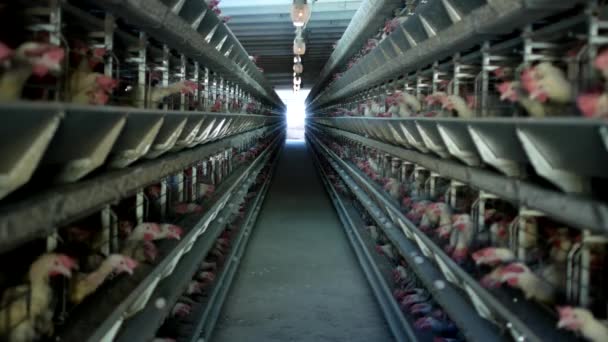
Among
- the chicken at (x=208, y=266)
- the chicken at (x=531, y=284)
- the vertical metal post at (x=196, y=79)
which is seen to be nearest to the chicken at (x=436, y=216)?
the chicken at (x=531, y=284)

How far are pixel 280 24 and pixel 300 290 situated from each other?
7026mm

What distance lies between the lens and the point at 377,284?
514 centimetres

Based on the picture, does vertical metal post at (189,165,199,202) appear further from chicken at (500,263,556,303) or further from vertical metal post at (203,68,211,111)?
chicken at (500,263,556,303)


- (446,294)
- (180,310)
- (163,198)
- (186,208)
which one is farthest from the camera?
(186,208)

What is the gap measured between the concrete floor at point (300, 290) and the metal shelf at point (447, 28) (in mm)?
2087

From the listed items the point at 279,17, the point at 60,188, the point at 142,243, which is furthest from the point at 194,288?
the point at 279,17

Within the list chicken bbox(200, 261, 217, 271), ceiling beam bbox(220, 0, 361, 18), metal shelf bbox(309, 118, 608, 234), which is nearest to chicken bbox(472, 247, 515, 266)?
metal shelf bbox(309, 118, 608, 234)

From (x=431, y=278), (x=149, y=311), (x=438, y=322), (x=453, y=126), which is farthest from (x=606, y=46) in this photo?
(x=149, y=311)

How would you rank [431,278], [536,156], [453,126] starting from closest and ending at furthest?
[536,156] < [453,126] < [431,278]

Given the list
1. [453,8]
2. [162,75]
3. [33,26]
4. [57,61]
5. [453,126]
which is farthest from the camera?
[162,75]

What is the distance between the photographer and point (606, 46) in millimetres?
2047

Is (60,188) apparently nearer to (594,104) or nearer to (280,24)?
(594,104)

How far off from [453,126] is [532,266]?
2.49 ft

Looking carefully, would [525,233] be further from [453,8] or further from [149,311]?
[149,311]
